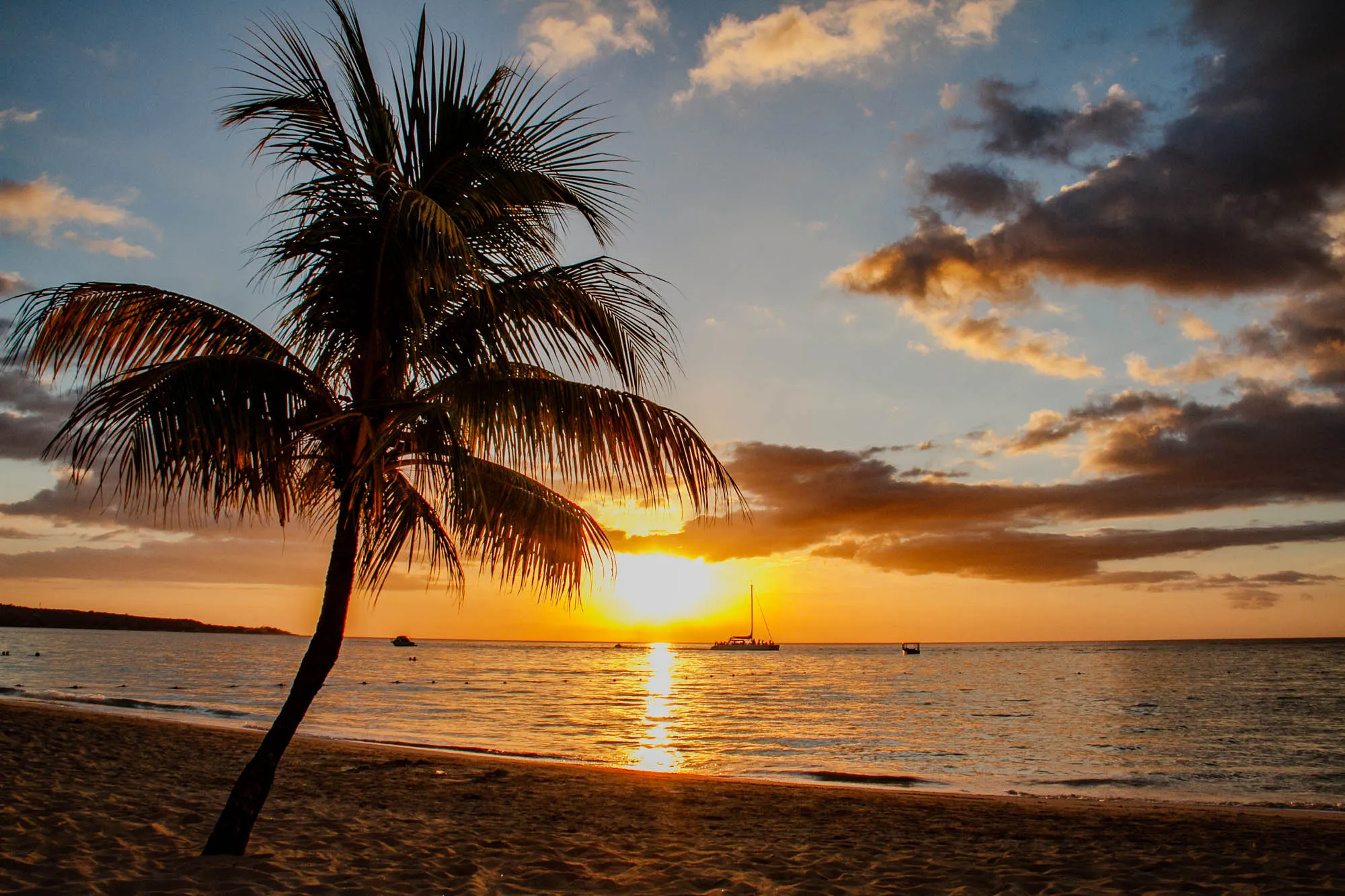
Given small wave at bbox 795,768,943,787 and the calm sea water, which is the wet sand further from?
the calm sea water

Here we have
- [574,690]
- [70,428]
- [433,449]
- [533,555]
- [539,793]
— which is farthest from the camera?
[574,690]

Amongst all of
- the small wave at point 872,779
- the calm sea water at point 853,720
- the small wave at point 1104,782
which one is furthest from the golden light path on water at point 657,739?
the small wave at point 1104,782

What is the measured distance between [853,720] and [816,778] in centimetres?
1596

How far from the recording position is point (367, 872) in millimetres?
6105

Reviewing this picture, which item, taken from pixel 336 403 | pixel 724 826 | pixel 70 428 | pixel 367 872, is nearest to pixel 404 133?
pixel 336 403

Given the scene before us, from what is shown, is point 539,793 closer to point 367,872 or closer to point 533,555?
point 367,872

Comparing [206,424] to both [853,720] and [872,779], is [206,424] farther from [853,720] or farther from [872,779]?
[853,720]

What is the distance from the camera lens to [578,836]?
855cm

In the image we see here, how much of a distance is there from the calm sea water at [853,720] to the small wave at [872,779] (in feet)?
0.22

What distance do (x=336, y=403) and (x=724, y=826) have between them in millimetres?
7094

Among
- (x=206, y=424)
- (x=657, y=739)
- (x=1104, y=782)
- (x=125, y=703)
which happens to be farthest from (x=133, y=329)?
(x=125, y=703)

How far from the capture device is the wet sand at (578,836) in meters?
5.99

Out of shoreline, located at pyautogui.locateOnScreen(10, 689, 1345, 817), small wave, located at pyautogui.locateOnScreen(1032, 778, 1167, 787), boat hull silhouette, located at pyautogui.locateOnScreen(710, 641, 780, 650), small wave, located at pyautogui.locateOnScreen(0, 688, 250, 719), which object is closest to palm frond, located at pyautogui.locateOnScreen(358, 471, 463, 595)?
shoreline, located at pyautogui.locateOnScreen(10, 689, 1345, 817)

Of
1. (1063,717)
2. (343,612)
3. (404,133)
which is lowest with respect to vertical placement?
(1063,717)
